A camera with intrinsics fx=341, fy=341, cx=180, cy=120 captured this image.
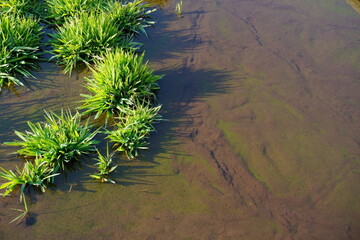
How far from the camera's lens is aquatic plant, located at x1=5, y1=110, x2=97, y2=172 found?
3404mm

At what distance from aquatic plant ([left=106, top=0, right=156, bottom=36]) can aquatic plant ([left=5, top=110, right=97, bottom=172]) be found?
2.12 metres

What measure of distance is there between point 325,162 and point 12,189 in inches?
127

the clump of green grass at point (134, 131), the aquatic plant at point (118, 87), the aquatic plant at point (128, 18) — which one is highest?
the aquatic plant at point (128, 18)

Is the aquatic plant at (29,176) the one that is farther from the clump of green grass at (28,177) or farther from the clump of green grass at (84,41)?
the clump of green grass at (84,41)

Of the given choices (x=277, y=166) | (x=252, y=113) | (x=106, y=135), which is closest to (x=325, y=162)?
(x=277, y=166)

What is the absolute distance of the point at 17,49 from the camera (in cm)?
448

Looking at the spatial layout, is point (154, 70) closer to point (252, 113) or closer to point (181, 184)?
point (252, 113)

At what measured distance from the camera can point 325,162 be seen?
12.3 feet

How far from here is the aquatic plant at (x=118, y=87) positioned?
4000mm

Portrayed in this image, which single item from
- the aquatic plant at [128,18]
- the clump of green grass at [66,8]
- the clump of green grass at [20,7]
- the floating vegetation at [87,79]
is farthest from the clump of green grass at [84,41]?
the clump of green grass at [20,7]

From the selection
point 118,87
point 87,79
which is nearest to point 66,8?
point 87,79

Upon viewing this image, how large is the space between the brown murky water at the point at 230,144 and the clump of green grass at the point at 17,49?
0.82 ft

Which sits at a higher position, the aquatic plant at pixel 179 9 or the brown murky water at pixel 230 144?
the aquatic plant at pixel 179 9

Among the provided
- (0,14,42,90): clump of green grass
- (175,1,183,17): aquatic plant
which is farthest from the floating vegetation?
(175,1,183,17): aquatic plant
